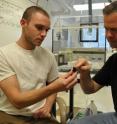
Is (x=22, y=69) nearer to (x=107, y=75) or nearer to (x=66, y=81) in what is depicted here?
(x=66, y=81)

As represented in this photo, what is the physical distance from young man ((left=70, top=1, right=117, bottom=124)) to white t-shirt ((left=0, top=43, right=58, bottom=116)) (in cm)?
34

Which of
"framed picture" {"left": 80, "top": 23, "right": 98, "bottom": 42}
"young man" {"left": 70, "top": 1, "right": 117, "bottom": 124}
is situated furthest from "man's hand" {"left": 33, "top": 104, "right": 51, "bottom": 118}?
"framed picture" {"left": 80, "top": 23, "right": 98, "bottom": 42}

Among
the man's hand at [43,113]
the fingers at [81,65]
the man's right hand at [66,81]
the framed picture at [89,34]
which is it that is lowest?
the man's hand at [43,113]

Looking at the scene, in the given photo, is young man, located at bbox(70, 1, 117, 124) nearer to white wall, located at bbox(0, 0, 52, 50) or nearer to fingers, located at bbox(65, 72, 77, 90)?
fingers, located at bbox(65, 72, 77, 90)

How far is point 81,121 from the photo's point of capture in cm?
134

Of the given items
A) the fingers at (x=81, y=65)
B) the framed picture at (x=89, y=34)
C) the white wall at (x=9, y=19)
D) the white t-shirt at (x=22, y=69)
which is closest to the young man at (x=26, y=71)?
the white t-shirt at (x=22, y=69)

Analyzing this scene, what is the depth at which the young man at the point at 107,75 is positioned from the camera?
4.24ft

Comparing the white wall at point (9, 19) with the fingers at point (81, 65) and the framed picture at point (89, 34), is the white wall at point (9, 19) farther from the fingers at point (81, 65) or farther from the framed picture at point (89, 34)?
the fingers at point (81, 65)

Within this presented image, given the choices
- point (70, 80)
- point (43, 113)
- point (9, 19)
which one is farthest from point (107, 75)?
point (9, 19)

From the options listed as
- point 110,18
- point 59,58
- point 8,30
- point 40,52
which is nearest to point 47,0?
point 59,58

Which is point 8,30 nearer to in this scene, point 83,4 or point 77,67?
point 77,67

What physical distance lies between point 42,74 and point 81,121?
1.59ft

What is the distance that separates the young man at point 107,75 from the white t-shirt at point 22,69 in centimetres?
34

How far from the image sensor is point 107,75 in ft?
4.96
